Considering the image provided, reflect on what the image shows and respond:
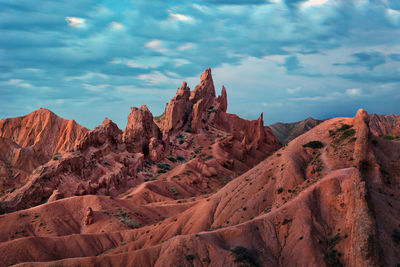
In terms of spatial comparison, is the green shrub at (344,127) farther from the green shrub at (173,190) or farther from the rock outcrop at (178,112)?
the rock outcrop at (178,112)

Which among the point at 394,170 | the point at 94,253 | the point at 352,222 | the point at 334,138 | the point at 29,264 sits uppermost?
the point at 334,138

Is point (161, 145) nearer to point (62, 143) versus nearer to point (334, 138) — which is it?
point (62, 143)

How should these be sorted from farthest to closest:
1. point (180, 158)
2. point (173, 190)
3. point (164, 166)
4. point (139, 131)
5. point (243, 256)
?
point (180, 158), point (164, 166), point (139, 131), point (173, 190), point (243, 256)

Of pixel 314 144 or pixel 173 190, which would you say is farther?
pixel 173 190

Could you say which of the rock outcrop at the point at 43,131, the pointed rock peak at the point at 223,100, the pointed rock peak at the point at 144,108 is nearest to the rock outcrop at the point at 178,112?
the pointed rock peak at the point at 144,108

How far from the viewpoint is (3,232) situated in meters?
50.6

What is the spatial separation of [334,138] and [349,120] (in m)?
3.29

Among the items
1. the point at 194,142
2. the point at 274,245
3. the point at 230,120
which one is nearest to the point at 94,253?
the point at 274,245

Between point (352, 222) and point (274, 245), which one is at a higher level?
point (352, 222)

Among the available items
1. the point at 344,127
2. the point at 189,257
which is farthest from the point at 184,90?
the point at 189,257

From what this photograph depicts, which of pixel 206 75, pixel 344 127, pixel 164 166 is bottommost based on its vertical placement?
pixel 164 166

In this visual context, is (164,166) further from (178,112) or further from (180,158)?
(178,112)

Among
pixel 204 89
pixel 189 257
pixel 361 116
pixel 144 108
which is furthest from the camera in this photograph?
pixel 204 89

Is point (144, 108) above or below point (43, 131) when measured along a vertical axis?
above
